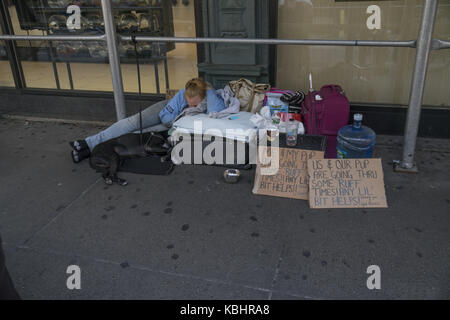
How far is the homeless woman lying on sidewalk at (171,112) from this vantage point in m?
4.14

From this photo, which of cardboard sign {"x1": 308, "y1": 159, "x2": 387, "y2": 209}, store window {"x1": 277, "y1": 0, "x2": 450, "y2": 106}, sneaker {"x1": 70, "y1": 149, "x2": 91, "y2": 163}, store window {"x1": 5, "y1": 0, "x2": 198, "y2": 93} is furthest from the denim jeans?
cardboard sign {"x1": 308, "y1": 159, "x2": 387, "y2": 209}

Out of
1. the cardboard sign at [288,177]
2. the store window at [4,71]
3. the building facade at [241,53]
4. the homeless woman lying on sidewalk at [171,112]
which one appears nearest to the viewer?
the cardboard sign at [288,177]

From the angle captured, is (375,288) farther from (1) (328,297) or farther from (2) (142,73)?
(2) (142,73)

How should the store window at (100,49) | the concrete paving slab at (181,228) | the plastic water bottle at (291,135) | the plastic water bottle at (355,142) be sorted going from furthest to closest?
1. the store window at (100,49)
2. the plastic water bottle at (355,142)
3. the plastic water bottle at (291,135)
4. the concrete paving slab at (181,228)

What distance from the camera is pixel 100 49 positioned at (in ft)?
18.1

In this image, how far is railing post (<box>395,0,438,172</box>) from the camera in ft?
10.6

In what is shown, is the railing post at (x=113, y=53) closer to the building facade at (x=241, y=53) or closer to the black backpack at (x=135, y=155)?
the black backpack at (x=135, y=155)

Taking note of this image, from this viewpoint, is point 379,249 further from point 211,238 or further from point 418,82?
point 418,82

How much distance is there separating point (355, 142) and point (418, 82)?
0.73m

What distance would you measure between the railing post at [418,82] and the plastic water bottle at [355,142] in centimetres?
32

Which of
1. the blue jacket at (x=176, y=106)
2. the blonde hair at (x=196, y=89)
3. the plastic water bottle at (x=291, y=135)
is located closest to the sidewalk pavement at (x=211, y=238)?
the plastic water bottle at (x=291, y=135)

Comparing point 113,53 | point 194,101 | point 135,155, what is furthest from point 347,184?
point 113,53

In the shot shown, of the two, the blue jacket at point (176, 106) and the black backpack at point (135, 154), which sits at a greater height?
the blue jacket at point (176, 106)

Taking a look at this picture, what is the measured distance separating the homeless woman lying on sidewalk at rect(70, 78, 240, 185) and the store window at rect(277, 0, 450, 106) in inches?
36.4
